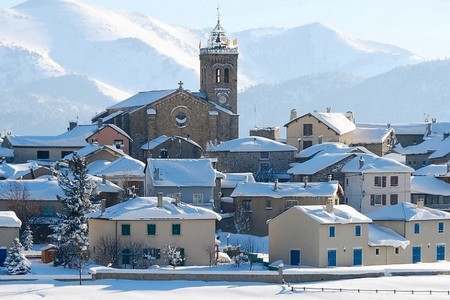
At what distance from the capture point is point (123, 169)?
93625 millimetres

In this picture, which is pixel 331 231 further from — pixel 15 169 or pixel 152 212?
pixel 15 169

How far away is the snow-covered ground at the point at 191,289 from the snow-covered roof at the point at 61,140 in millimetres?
40268

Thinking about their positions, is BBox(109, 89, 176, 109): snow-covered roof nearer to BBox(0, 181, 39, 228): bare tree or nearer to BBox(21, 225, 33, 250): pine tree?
BBox(0, 181, 39, 228): bare tree

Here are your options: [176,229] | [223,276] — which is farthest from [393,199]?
[223,276]

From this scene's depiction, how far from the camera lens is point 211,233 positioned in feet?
248

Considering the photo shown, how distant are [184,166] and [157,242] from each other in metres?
15.6

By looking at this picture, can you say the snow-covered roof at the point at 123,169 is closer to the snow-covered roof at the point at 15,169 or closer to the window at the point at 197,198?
the snow-covered roof at the point at 15,169

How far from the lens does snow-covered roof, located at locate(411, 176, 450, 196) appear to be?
96.2 meters

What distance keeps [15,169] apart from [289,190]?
749 inches

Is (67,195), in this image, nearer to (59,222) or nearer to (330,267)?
(59,222)

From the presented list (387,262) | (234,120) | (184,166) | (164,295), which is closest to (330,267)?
(387,262)

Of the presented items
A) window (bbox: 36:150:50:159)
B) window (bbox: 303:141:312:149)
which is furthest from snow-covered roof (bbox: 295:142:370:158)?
window (bbox: 36:150:50:159)

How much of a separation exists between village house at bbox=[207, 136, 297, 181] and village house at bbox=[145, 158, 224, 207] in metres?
13.6

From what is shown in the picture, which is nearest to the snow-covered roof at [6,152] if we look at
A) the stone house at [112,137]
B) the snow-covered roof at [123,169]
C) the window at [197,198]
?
the stone house at [112,137]
